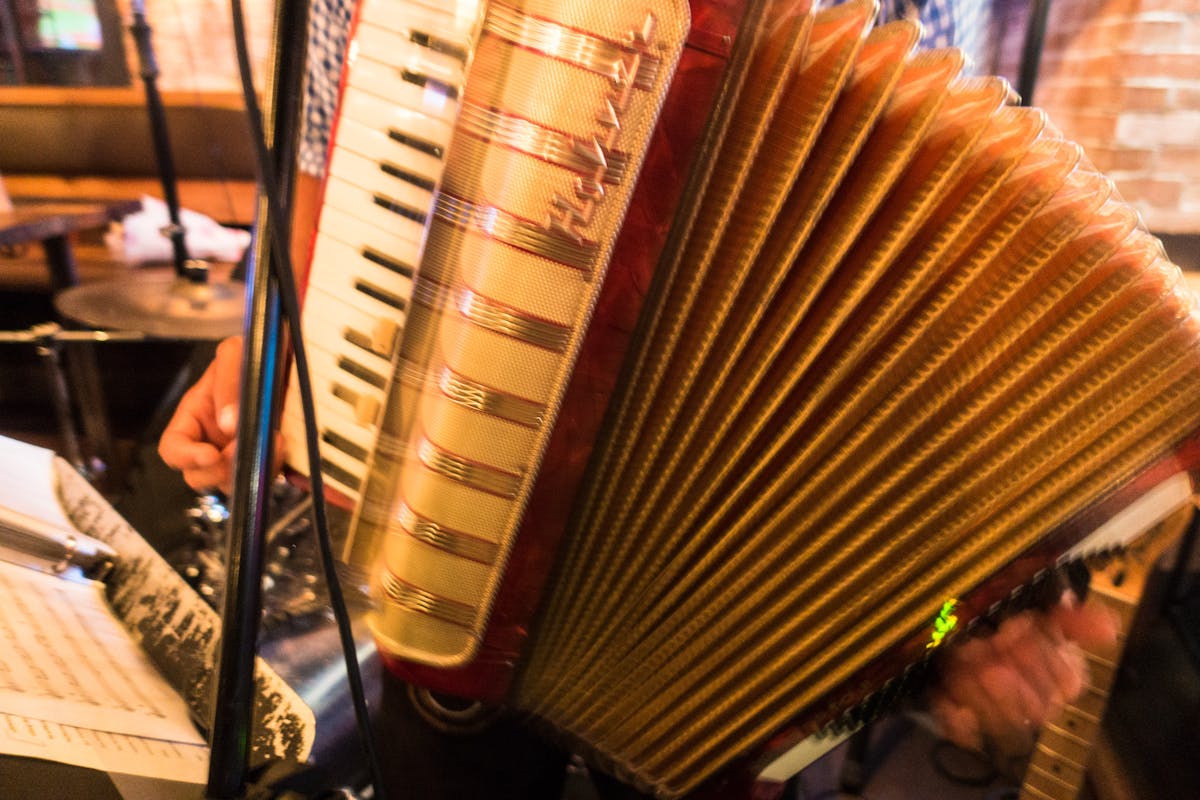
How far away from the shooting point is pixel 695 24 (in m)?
0.45

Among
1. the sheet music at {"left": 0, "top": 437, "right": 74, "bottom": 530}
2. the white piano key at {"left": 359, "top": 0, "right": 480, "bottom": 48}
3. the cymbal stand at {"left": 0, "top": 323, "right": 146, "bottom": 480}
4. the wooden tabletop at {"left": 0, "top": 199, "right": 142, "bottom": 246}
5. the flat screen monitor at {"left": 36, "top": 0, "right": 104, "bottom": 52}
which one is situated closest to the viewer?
the white piano key at {"left": 359, "top": 0, "right": 480, "bottom": 48}

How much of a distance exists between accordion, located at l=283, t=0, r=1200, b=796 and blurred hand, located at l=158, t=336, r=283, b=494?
240 mm

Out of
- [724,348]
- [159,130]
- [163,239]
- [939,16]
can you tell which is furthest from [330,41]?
[163,239]

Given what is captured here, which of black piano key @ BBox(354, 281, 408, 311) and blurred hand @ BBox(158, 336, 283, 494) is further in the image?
blurred hand @ BBox(158, 336, 283, 494)

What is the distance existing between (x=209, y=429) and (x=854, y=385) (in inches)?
26.5

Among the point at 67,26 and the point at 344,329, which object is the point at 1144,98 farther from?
the point at 67,26

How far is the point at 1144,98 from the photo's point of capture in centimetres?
158

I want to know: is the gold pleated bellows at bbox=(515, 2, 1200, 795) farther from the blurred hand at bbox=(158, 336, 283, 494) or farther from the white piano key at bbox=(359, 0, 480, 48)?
the blurred hand at bbox=(158, 336, 283, 494)

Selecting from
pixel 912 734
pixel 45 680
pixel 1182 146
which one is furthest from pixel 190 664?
pixel 1182 146

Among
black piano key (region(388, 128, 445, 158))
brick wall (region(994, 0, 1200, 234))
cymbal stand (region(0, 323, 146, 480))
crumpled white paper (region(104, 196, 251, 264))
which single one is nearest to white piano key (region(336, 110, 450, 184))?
black piano key (region(388, 128, 445, 158))

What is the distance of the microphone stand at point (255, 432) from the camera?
324 millimetres

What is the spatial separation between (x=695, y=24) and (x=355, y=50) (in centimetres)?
25

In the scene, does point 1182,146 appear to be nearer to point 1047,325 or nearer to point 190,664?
point 1047,325

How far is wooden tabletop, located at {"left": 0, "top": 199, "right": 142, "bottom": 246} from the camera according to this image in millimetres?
1910
